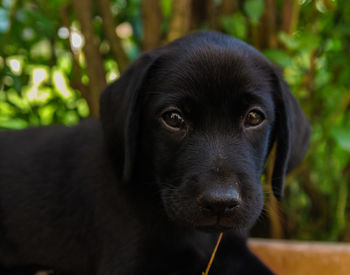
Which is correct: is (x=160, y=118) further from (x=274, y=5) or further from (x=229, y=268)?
(x=274, y=5)

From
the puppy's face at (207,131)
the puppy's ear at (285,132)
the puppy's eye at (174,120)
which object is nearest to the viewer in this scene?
the puppy's face at (207,131)

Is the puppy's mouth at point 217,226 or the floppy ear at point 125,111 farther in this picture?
the floppy ear at point 125,111

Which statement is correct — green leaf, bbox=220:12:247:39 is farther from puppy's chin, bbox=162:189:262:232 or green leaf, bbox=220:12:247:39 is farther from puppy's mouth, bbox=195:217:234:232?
puppy's mouth, bbox=195:217:234:232

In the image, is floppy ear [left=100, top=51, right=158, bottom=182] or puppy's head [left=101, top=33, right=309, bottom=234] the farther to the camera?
floppy ear [left=100, top=51, right=158, bottom=182]

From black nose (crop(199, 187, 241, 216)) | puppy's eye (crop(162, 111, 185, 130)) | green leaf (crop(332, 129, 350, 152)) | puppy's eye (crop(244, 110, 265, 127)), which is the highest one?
puppy's eye (crop(162, 111, 185, 130))

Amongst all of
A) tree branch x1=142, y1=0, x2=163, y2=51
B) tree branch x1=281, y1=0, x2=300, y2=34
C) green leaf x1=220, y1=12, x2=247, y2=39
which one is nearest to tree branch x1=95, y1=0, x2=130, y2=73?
tree branch x1=142, y1=0, x2=163, y2=51

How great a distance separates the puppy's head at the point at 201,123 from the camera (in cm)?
208

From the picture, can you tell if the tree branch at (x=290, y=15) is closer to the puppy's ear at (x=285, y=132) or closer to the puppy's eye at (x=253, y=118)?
the puppy's ear at (x=285, y=132)

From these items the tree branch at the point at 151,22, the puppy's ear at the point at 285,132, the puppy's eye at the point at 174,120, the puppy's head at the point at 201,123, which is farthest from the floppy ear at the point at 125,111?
the tree branch at the point at 151,22

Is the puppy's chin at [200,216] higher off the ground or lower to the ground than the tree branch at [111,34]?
lower

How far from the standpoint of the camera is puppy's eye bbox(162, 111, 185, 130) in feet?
7.28

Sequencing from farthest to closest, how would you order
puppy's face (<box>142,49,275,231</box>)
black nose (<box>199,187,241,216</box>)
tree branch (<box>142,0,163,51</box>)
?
tree branch (<box>142,0,163,51</box>)
puppy's face (<box>142,49,275,231</box>)
black nose (<box>199,187,241,216</box>)

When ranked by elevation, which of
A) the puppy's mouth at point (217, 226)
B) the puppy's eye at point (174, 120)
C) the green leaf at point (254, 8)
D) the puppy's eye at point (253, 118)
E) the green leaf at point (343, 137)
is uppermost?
the green leaf at point (254, 8)

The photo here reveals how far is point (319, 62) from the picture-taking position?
3617 mm
